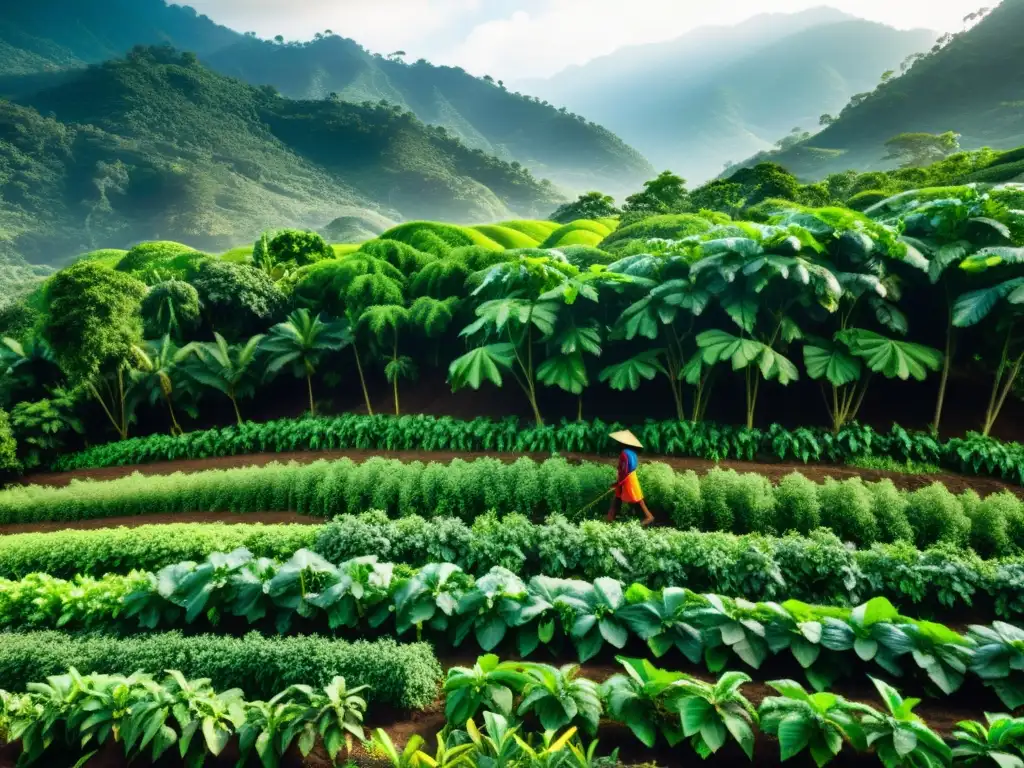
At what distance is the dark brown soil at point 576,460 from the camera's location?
236 inches

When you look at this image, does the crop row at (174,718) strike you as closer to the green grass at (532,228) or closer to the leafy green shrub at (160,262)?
the leafy green shrub at (160,262)

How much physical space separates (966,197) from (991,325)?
1.59 meters

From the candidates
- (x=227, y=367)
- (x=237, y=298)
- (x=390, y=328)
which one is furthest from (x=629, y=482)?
(x=237, y=298)

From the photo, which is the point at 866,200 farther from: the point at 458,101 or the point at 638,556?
the point at 458,101

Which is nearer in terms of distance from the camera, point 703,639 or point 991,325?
point 703,639

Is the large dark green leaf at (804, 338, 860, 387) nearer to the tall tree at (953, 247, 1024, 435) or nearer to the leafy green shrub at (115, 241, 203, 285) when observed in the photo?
the tall tree at (953, 247, 1024, 435)

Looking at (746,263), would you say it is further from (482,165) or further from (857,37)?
(857,37)

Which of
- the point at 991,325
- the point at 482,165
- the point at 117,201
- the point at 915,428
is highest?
the point at 482,165

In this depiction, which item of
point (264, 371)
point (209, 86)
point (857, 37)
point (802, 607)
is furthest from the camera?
point (857, 37)

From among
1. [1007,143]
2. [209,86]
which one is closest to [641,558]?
[1007,143]

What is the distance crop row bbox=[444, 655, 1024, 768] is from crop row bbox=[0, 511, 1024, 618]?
1318 millimetres

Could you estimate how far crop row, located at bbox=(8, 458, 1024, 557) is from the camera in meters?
4.79

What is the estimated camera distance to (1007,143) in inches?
1302

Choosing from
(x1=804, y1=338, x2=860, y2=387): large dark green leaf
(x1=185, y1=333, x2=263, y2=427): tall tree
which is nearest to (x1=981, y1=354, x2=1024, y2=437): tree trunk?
(x1=804, y1=338, x2=860, y2=387): large dark green leaf
